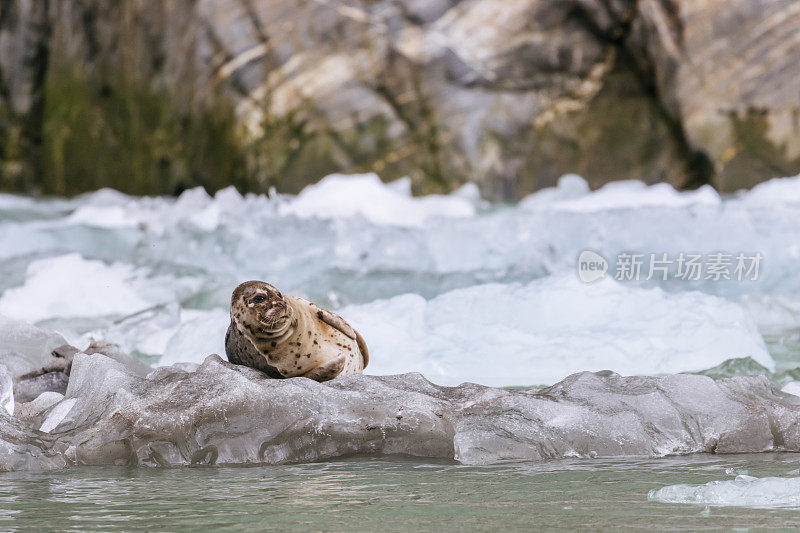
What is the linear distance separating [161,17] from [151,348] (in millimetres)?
7198

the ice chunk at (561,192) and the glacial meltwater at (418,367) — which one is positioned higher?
the ice chunk at (561,192)

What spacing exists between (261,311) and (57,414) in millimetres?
739

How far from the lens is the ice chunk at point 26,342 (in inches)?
156

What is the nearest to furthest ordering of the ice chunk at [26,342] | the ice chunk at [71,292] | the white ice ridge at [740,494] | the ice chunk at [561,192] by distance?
1. the white ice ridge at [740,494]
2. the ice chunk at [26,342]
3. the ice chunk at [71,292]
4. the ice chunk at [561,192]

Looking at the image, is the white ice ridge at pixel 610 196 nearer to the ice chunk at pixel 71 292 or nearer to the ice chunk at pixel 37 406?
the ice chunk at pixel 71 292

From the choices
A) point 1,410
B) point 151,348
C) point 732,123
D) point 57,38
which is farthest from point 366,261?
point 57,38

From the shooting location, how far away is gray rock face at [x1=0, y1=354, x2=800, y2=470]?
2742 mm

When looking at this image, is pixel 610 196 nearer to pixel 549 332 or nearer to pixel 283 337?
pixel 549 332

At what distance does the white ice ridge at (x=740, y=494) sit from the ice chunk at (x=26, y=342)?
9.04 ft

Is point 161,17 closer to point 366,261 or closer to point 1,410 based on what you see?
point 366,261

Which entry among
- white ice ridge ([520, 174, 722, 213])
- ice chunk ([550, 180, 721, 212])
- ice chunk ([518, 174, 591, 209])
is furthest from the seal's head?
ice chunk ([518, 174, 591, 209])

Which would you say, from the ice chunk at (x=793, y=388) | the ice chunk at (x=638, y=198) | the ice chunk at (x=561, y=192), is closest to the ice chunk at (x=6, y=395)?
the ice chunk at (x=793, y=388)

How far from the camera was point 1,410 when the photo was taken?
2939 millimetres

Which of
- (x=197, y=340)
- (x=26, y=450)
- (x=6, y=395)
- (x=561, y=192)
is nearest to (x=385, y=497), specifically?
(x=26, y=450)
